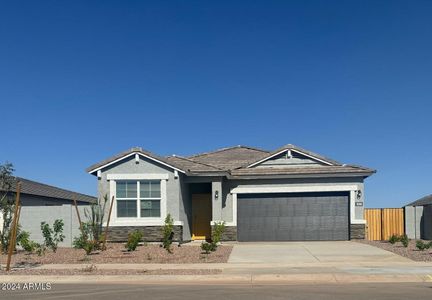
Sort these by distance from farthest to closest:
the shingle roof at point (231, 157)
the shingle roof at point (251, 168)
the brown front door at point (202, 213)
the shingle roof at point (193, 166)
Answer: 1. the shingle roof at point (231, 157)
2. the brown front door at point (202, 213)
3. the shingle roof at point (193, 166)
4. the shingle roof at point (251, 168)

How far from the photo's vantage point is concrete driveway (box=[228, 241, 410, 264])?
16047 mm

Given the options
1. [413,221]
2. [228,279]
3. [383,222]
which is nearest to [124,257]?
[228,279]

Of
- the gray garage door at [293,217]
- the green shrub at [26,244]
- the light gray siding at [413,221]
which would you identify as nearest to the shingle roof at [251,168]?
the gray garage door at [293,217]

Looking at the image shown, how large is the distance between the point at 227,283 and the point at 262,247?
8869 mm

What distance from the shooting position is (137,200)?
2255 centimetres

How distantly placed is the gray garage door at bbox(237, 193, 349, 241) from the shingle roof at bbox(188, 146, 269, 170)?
8.53ft

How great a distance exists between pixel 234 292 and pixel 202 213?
1527 cm

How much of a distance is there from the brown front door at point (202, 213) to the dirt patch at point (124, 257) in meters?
5.61

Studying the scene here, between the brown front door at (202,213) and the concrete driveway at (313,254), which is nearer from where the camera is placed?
the concrete driveway at (313,254)

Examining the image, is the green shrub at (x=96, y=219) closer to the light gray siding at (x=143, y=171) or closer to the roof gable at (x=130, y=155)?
the light gray siding at (x=143, y=171)

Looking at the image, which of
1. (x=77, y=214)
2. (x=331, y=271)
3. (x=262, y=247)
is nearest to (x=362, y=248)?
(x=262, y=247)

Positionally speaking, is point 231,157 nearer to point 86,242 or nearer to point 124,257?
point 86,242

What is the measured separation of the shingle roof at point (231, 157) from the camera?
26.8 m

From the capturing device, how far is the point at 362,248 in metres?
19.7
